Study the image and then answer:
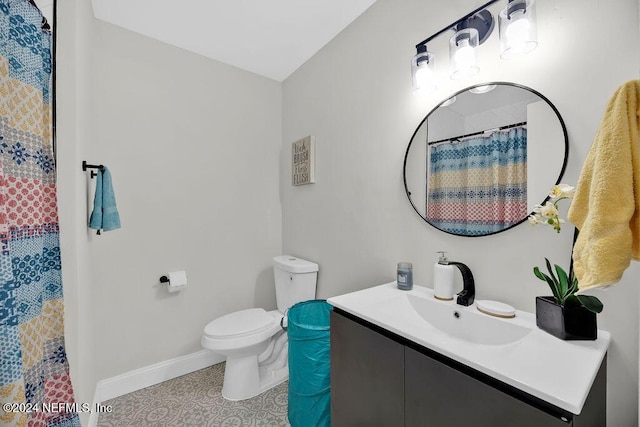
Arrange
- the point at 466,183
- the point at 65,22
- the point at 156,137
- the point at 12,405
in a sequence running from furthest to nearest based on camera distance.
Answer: the point at 156,137
the point at 466,183
the point at 65,22
the point at 12,405

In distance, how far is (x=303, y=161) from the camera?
2.16 metres

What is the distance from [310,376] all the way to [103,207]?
1.43 m

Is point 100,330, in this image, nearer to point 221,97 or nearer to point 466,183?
point 221,97

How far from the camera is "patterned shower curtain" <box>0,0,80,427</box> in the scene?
49 cm

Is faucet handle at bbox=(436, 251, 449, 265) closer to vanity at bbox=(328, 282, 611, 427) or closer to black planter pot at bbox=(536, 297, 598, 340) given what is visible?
vanity at bbox=(328, 282, 611, 427)

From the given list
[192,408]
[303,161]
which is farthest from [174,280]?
[303,161]

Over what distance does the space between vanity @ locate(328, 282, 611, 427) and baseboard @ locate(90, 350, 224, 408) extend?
1376mm

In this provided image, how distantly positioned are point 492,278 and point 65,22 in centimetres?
206

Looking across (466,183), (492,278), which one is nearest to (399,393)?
(492,278)

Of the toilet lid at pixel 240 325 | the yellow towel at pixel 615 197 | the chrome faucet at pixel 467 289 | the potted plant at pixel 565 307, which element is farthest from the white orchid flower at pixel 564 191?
the toilet lid at pixel 240 325

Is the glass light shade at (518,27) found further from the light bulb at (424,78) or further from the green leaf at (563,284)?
the green leaf at (563,284)

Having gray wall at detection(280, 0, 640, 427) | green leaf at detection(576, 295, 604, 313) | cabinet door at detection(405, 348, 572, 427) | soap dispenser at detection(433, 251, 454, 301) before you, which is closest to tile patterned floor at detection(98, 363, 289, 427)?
gray wall at detection(280, 0, 640, 427)

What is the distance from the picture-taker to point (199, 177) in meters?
2.10

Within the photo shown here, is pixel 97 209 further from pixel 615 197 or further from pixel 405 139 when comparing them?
pixel 615 197
